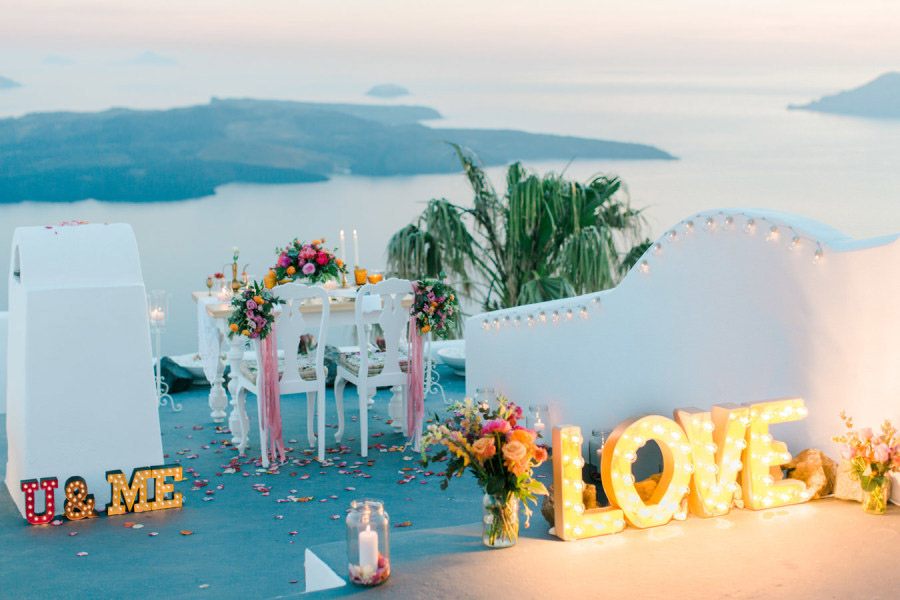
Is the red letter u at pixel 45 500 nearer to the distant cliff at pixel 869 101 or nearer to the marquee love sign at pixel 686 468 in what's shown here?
the marquee love sign at pixel 686 468

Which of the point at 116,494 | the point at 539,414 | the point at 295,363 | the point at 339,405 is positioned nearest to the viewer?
the point at 116,494

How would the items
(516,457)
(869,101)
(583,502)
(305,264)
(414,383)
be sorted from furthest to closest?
(869,101) → (305,264) → (414,383) → (583,502) → (516,457)

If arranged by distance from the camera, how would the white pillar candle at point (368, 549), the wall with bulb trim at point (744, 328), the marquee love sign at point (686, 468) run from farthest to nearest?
the wall with bulb trim at point (744, 328) → the marquee love sign at point (686, 468) → the white pillar candle at point (368, 549)

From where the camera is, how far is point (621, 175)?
12562mm

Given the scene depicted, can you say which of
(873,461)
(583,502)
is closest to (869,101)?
(873,461)

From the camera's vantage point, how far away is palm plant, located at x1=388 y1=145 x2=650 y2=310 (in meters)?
8.31

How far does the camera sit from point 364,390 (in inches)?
261

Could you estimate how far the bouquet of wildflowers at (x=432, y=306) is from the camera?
21.5 ft

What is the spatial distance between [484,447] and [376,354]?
10.3 ft

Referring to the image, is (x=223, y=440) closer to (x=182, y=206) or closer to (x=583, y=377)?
(x=583, y=377)

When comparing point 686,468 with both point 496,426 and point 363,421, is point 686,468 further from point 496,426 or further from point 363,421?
point 363,421

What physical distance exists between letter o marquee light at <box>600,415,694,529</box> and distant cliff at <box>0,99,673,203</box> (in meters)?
8.77

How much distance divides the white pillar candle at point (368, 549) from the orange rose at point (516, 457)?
22.5 inches

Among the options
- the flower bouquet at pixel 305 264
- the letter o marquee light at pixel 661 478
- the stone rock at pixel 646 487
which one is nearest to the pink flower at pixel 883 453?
the letter o marquee light at pixel 661 478
